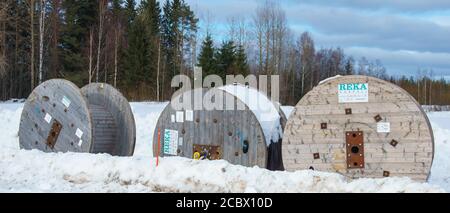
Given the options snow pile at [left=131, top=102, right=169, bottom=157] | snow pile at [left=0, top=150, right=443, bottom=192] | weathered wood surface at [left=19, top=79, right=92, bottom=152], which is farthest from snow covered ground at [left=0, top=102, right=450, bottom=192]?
snow pile at [left=131, top=102, right=169, bottom=157]

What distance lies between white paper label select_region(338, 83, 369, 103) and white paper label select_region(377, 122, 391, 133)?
1.32 feet

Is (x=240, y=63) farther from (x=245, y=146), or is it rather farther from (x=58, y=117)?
(x=245, y=146)

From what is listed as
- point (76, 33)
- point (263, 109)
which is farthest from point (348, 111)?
point (76, 33)

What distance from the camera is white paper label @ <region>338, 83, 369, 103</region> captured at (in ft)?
24.2

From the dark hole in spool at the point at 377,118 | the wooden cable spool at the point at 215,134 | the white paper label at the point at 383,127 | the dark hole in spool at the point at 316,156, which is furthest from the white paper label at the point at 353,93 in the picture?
the wooden cable spool at the point at 215,134

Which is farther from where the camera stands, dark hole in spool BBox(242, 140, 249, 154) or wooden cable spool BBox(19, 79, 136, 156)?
wooden cable spool BBox(19, 79, 136, 156)

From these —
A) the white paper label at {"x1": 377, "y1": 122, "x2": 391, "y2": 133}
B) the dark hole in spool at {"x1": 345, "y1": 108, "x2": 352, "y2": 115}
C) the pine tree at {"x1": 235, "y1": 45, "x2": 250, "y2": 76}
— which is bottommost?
the white paper label at {"x1": 377, "y1": 122, "x2": 391, "y2": 133}

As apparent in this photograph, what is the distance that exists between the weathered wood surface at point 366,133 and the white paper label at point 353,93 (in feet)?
0.19

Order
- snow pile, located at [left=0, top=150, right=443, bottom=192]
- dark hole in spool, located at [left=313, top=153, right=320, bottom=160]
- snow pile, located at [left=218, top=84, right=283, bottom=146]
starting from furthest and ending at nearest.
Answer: snow pile, located at [left=218, top=84, right=283, bottom=146], dark hole in spool, located at [left=313, top=153, right=320, bottom=160], snow pile, located at [left=0, top=150, right=443, bottom=192]

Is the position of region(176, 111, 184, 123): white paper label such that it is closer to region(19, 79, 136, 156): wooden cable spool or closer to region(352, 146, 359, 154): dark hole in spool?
region(19, 79, 136, 156): wooden cable spool

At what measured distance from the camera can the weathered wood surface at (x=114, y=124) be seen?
10375 millimetres
